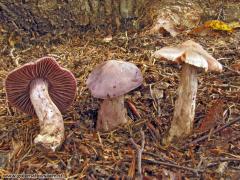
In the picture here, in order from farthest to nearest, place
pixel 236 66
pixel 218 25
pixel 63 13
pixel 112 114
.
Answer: pixel 63 13 < pixel 218 25 < pixel 236 66 < pixel 112 114

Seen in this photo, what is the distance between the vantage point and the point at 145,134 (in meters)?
2.23

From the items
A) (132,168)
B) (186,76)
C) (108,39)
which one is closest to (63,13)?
(108,39)

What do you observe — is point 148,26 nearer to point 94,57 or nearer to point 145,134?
point 94,57

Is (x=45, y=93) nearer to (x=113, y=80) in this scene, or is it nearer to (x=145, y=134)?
(x=113, y=80)

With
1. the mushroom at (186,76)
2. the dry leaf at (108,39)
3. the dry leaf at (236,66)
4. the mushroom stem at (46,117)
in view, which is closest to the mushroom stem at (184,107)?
the mushroom at (186,76)

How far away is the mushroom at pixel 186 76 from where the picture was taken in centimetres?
192

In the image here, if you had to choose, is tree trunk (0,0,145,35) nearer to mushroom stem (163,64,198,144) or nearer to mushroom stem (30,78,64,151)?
mushroom stem (30,78,64,151)

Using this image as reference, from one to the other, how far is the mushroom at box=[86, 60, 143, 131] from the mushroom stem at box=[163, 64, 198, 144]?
0.84 ft

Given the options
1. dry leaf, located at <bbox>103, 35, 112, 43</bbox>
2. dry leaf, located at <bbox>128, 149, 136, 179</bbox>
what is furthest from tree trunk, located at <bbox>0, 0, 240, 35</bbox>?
dry leaf, located at <bbox>128, 149, 136, 179</bbox>

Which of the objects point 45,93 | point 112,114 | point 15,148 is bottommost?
point 15,148

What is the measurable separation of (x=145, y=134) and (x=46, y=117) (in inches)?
24.3

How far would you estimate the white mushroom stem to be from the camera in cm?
231

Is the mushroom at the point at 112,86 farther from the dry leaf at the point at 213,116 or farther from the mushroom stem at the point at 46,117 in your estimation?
the dry leaf at the point at 213,116

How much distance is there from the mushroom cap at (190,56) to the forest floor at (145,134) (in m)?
0.38
